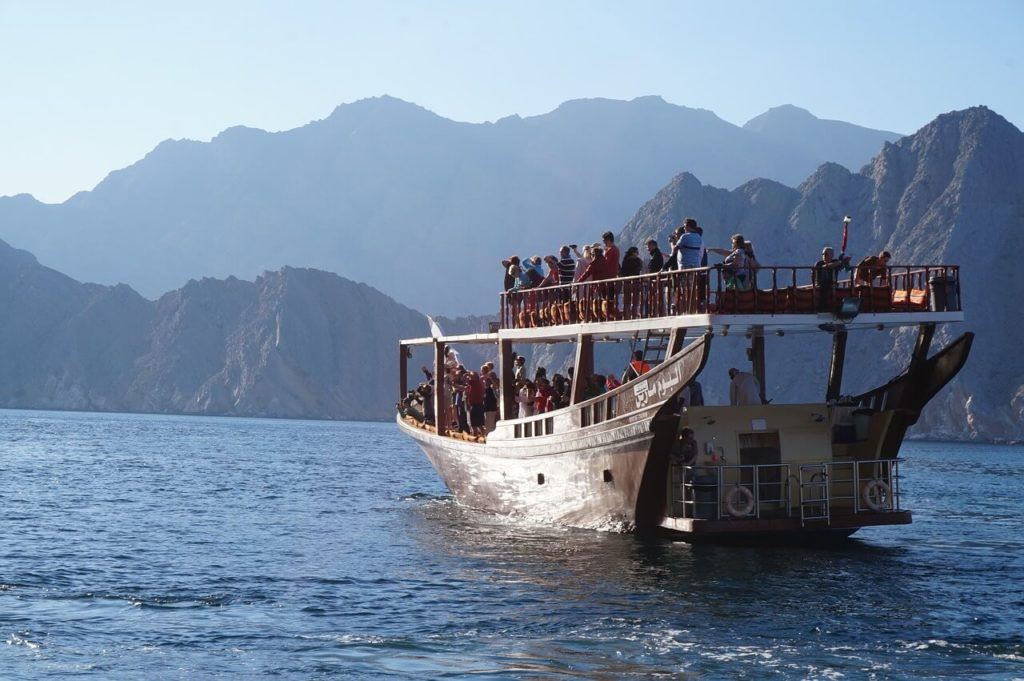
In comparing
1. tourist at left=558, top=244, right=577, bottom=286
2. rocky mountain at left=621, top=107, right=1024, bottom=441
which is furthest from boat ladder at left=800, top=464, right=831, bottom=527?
rocky mountain at left=621, top=107, right=1024, bottom=441

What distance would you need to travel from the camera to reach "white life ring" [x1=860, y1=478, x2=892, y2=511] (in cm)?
2216

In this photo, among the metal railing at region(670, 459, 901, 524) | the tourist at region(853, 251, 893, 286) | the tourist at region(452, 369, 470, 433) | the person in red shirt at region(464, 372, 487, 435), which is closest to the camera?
the tourist at region(853, 251, 893, 286)

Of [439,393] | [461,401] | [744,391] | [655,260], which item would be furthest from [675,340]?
[439,393]

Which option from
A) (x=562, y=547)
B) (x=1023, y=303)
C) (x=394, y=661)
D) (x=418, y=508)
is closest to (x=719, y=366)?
(x=1023, y=303)

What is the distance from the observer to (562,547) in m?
22.8

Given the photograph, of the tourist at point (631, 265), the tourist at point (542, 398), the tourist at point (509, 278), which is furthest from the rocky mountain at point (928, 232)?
the tourist at point (631, 265)

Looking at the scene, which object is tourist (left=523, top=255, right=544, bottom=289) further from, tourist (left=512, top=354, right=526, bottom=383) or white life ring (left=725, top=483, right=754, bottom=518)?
white life ring (left=725, top=483, right=754, bottom=518)

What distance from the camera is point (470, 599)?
710 inches

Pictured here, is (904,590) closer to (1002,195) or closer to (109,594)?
(109,594)

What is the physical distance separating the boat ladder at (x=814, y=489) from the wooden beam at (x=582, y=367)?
14.5ft

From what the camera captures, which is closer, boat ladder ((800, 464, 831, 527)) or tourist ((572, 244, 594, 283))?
boat ladder ((800, 464, 831, 527))

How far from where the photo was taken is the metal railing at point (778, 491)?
21375mm

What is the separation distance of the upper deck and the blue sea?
13.5 ft

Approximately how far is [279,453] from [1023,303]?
300ft
